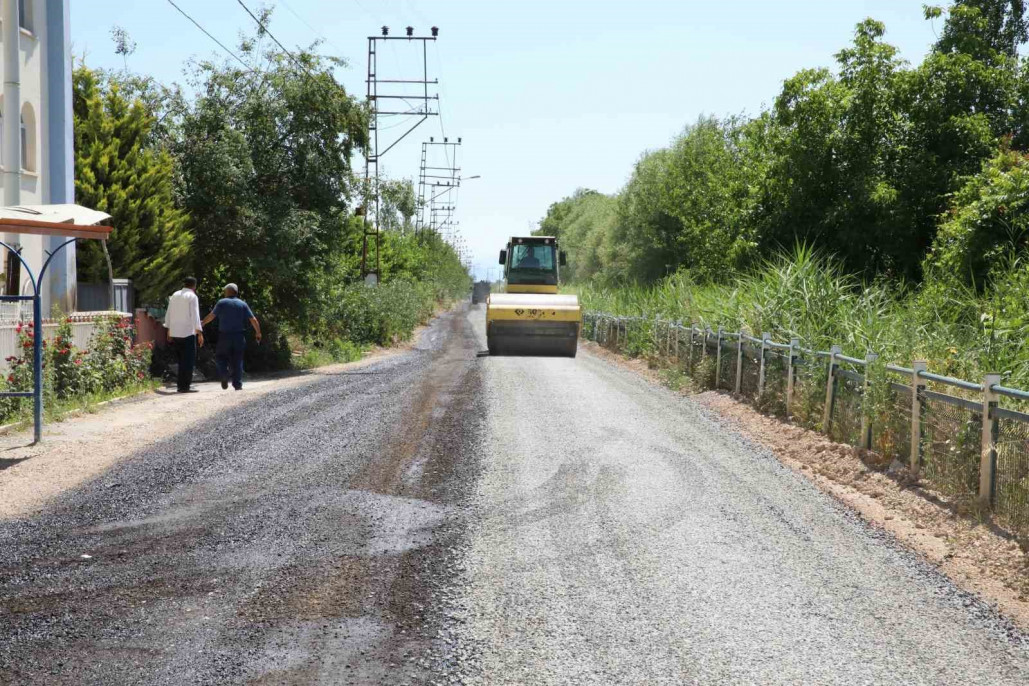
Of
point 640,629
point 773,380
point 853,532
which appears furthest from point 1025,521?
point 773,380

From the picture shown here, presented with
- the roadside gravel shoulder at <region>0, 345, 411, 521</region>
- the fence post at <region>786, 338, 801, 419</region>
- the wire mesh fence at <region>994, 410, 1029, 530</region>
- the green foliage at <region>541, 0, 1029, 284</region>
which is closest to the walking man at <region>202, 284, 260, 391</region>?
the roadside gravel shoulder at <region>0, 345, 411, 521</region>

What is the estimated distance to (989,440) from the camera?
696 cm

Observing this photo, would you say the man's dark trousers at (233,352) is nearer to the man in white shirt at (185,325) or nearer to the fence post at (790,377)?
the man in white shirt at (185,325)

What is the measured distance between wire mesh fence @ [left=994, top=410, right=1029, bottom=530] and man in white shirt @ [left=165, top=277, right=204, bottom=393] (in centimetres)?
1224

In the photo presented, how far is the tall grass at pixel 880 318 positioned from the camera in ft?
28.6

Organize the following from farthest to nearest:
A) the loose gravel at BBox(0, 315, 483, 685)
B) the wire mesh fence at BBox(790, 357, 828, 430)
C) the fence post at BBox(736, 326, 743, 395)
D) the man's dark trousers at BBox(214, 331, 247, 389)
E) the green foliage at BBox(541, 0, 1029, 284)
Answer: the green foliage at BBox(541, 0, 1029, 284), the man's dark trousers at BBox(214, 331, 247, 389), the fence post at BBox(736, 326, 743, 395), the wire mesh fence at BBox(790, 357, 828, 430), the loose gravel at BBox(0, 315, 483, 685)

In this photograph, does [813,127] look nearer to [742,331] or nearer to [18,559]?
[742,331]

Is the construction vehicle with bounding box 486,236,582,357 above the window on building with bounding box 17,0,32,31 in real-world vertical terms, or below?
below

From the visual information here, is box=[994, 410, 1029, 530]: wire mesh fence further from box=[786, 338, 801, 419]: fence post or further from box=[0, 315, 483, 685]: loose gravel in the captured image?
box=[786, 338, 801, 419]: fence post

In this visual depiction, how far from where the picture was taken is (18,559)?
602cm

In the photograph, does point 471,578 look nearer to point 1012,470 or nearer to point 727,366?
point 1012,470

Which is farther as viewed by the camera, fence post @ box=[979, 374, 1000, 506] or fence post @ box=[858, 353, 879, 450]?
fence post @ box=[858, 353, 879, 450]

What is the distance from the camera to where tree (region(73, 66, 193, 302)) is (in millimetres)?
18812

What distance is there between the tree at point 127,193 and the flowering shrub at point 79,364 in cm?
338
